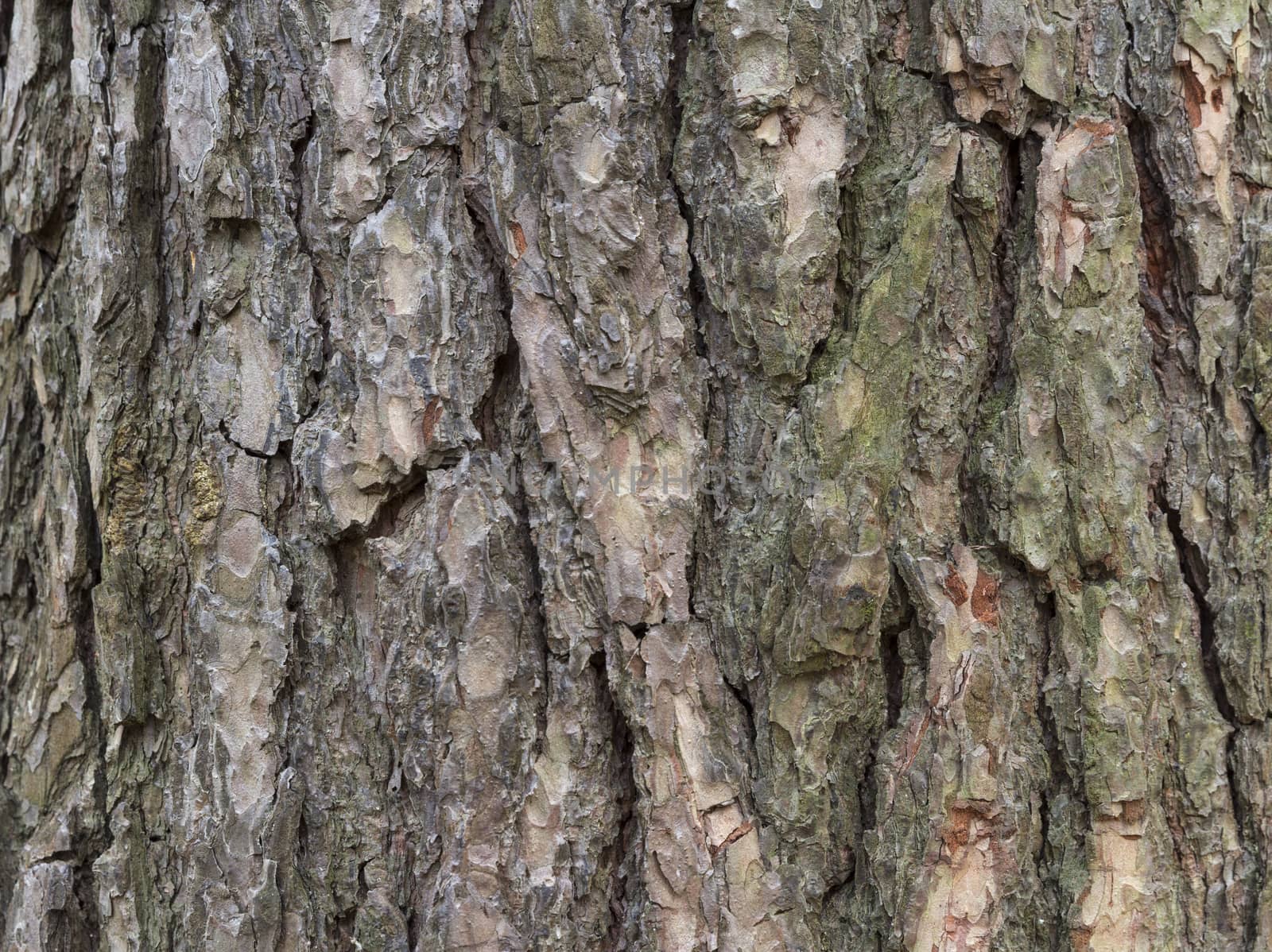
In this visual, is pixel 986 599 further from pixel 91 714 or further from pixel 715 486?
pixel 91 714

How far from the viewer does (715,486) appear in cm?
112

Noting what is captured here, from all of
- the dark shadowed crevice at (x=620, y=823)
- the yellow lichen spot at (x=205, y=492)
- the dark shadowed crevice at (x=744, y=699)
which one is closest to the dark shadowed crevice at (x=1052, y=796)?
the dark shadowed crevice at (x=744, y=699)

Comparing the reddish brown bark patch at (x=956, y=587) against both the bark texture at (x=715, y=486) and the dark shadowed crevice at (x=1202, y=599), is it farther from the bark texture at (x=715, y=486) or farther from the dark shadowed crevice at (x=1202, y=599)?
the dark shadowed crevice at (x=1202, y=599)

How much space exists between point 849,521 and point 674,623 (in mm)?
216

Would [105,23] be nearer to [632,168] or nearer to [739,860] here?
[632,168]

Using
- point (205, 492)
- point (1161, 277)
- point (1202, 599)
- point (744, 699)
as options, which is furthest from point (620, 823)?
point (1161, 277)

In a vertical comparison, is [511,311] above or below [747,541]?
above

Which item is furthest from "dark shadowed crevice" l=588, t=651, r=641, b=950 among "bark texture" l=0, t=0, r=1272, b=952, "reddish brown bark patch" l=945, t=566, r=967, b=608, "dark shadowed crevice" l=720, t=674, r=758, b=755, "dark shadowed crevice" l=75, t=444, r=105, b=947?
"dark shadowed crevice" l=75, t=444, r=105, b=947

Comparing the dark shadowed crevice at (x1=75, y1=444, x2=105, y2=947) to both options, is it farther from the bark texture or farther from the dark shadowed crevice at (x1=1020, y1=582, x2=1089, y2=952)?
the dark shadowed crevice at (x1=1020, y1=582, x2=1089, y2=952)

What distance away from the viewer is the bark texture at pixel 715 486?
110 centimetres

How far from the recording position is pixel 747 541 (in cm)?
111

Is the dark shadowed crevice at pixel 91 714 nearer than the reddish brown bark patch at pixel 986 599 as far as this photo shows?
No

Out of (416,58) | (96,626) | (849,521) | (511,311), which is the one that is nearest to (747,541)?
(849,521)

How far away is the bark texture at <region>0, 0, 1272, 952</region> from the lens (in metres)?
1.10
